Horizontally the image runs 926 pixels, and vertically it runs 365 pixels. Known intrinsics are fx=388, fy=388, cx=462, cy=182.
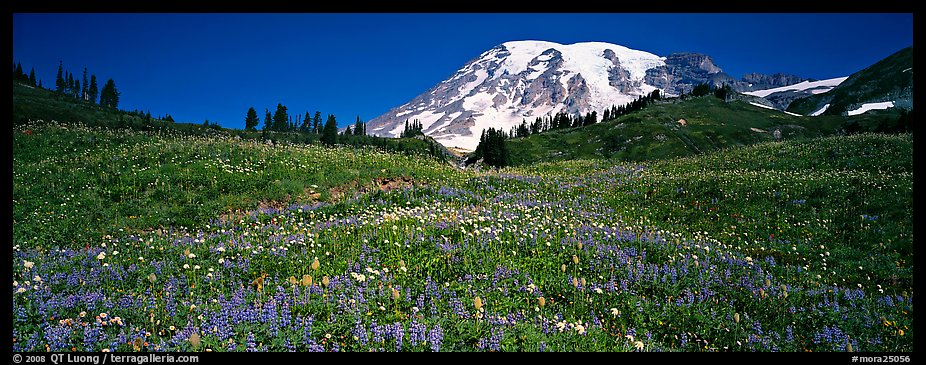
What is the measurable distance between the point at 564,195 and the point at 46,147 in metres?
23.4

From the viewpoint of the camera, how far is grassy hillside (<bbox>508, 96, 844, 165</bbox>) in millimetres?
86688

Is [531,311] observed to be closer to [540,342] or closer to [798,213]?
[540,342]

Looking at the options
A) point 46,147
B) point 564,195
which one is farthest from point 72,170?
point 564,195

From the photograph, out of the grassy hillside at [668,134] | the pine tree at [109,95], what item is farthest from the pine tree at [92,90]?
the grassy hillside at [668,134]


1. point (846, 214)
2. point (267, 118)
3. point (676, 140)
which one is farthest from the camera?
point (267, 118)

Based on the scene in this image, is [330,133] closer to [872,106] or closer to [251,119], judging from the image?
[251,119]

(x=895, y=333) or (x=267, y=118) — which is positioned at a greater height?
(x=267, y=118)

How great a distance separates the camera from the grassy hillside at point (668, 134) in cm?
8669

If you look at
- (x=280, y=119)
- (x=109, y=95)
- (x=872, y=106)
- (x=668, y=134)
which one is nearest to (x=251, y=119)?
(x=280, y=119)

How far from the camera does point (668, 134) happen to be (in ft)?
305

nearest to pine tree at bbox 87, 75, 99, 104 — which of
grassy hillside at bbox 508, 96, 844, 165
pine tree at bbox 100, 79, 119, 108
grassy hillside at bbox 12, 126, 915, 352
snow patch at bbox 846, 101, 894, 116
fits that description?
pine tree at bbox 100, 79, 119, 108

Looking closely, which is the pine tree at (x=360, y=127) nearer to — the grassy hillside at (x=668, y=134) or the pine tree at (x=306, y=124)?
the pine tree at (x=306, y=124)

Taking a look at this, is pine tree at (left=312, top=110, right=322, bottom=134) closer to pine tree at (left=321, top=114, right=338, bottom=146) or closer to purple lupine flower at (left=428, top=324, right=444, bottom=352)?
pine tree at (left=321, top=114, right=338, bottom=146)

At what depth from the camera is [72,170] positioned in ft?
44.4
